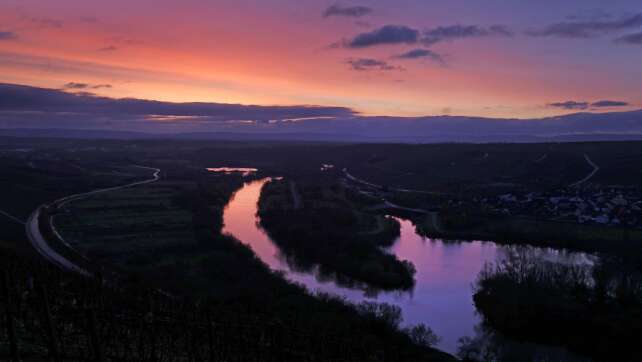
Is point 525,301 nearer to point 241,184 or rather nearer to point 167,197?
point 167,197

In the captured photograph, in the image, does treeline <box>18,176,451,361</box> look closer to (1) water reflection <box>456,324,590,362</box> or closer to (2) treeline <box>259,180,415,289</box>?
(1) water reflection <box>456,324,590,362</box>

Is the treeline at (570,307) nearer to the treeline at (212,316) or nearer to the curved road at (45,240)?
the treeline at (212,316)

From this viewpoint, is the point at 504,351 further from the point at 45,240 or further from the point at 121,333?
the point at 45,240

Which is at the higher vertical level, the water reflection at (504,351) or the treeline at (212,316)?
the treeline at (212,316)

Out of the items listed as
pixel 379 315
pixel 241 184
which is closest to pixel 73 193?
pixel 241 184

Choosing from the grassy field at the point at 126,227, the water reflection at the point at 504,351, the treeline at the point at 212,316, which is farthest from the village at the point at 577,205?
the treeline at the point at 212,316

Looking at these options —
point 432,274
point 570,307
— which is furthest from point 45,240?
point 570,307

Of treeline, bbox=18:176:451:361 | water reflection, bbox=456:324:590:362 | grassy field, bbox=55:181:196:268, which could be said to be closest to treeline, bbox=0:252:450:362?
treeline, bbox=18:176:451:361
